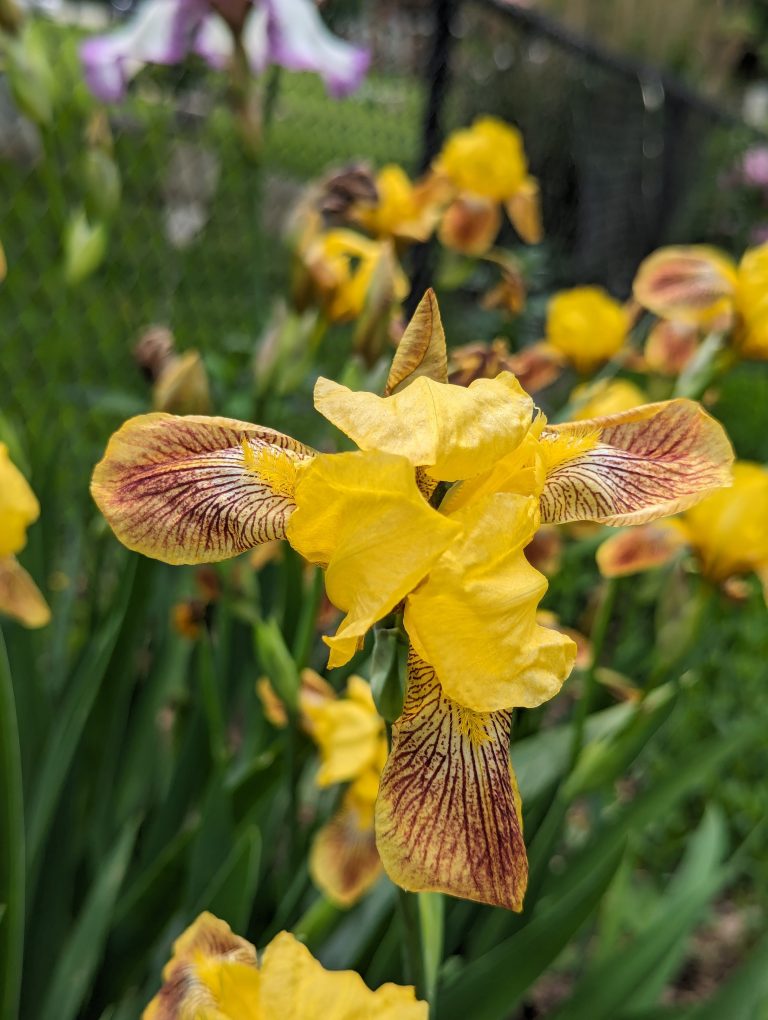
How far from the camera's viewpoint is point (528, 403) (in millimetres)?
435

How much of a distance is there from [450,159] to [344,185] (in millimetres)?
349

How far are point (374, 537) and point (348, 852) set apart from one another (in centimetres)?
53

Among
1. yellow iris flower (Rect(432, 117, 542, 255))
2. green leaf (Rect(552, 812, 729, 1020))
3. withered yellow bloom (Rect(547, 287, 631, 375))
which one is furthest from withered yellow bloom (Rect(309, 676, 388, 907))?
yellow iris flower (Rect(432, 117, 542, 255))

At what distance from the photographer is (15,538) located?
2.32 feet

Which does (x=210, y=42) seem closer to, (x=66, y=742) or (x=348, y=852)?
(x=66, y=742)

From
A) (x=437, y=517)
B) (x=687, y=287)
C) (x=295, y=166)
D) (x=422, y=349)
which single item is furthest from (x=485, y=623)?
(x=295, y=166)

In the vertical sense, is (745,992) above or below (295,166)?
above

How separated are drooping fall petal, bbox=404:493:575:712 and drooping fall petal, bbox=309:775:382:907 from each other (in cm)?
40

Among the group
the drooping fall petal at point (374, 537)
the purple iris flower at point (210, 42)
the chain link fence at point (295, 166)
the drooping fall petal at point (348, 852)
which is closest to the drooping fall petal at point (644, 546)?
the drooping fall petal at point (348, 852)

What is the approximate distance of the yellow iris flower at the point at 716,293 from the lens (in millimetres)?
888

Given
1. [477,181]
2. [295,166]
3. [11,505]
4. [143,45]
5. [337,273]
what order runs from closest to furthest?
1. [11,505]
2. [337,273]
3. [143,45]
4. [477,181]
5. [295,166]

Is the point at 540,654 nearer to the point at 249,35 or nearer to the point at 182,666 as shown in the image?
the point at 182,666

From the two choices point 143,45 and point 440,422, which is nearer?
point 440,422

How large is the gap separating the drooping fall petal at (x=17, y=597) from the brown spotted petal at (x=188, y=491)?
325mm
